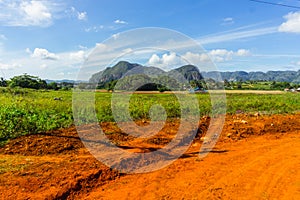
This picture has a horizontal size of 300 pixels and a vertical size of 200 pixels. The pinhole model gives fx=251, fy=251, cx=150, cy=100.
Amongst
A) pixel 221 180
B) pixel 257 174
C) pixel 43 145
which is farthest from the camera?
pixel 43 145

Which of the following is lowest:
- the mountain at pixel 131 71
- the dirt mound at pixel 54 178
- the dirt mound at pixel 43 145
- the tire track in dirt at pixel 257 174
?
the tire track in dirt at pixel 257 174

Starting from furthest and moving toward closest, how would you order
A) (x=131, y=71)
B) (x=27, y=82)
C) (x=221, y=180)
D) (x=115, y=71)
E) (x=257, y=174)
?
1. (x=27, y=82)
2. (x=115, y=71)
3. (x=131, y=71)
4. (x=257, y=174)
5. (x=221, y=180)

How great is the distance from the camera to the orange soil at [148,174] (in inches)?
172

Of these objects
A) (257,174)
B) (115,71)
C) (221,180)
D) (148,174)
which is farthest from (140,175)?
(115,71)

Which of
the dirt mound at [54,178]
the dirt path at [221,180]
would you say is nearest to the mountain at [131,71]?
the dirt mound at [54,178]

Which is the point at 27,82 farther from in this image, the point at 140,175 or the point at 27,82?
the point at 140,175

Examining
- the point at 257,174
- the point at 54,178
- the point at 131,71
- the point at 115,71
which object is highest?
the point at 115,71

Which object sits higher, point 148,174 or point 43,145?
point 43,145

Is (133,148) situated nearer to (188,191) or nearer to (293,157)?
(188,191)

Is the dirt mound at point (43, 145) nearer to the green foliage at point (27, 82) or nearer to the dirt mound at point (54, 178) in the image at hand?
the dirt mound at point (54, 178)

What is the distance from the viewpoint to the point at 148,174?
527 cm

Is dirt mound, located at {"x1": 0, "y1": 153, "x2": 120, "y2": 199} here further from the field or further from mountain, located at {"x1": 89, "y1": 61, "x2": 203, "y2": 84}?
mountain, located at {"x1": 89, "y1": 61, "x2": 203, "y2": 84}

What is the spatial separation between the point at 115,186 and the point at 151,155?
166 cm

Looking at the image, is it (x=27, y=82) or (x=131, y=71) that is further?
(x=27, y=82)
